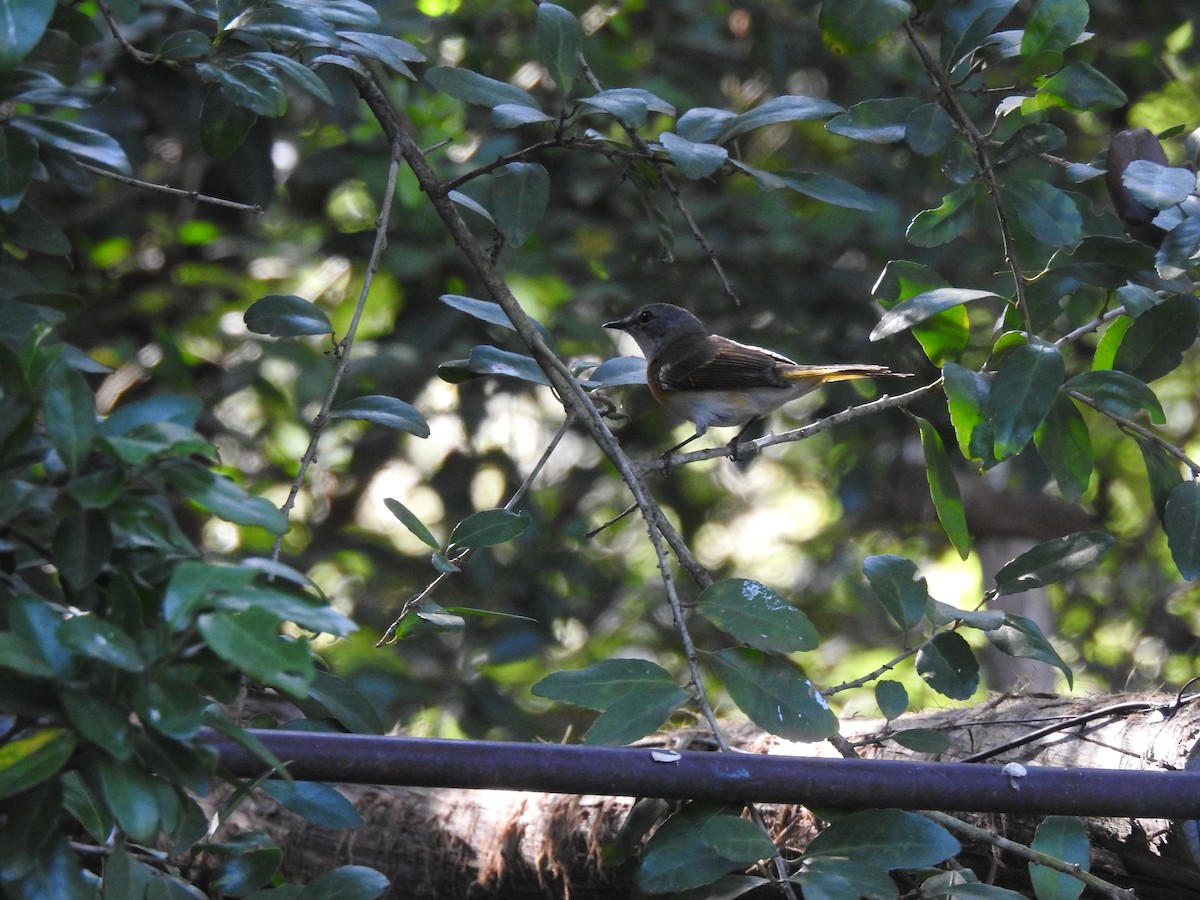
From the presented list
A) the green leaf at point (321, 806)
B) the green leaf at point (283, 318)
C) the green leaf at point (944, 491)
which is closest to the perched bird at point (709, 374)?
the green leaf at point (944, 491)

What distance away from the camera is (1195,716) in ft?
6.71

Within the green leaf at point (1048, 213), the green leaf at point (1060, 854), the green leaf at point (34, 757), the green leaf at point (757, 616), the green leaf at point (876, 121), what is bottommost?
the green leaf at point (1060, 854)

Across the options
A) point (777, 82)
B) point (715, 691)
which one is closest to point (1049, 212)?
point (777, 82)

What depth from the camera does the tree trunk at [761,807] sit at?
2023 mm

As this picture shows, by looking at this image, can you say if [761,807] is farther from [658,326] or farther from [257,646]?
[658,326]

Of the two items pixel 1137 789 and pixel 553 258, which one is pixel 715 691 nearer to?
pixel 553 258

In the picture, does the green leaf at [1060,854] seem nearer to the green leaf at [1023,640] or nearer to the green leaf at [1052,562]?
the green leaf at [1023,640]

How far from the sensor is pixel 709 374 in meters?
4.63

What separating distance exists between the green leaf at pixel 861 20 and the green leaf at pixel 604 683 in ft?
3.47

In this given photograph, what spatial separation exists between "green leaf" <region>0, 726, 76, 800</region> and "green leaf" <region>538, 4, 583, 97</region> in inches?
58.2

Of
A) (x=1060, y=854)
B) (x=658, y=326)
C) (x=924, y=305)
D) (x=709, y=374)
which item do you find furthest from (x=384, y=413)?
(x=658, y=326)

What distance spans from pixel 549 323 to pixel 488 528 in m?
3.05

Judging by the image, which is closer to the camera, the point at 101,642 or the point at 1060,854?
the point at 101,642

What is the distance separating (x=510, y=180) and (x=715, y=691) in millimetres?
4264
